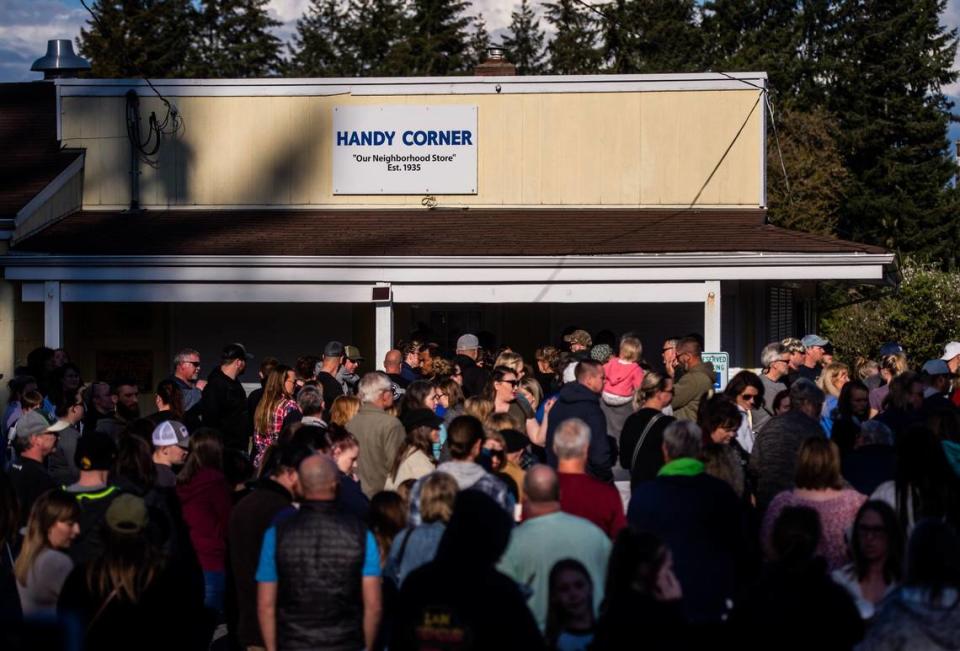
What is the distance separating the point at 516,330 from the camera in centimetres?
1941

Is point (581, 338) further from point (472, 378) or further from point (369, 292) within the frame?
point (369, 292)

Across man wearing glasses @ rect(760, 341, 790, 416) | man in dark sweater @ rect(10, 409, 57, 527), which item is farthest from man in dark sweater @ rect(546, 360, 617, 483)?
man in dark sweater @ rect(10, 409, 57, 527)

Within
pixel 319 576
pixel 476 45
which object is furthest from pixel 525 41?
pixel 319 576

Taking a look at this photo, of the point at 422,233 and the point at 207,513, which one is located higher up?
the point at 422,233

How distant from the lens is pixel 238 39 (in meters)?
59.2

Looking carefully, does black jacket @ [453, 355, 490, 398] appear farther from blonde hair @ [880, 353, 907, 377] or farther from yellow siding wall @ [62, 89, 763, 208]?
yellow siding wall @ [62, 89, 763, 208]

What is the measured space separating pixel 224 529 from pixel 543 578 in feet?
8.98

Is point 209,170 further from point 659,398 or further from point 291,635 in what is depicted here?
point 291,635

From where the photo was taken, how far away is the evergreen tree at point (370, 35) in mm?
58469

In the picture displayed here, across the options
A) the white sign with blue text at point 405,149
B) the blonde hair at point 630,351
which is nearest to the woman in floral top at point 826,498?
the blonde hair at point 630,351

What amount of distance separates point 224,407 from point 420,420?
10.3 feet

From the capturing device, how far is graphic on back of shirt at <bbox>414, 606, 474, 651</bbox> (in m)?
5.40

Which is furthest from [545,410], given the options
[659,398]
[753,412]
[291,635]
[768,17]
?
[768,17]

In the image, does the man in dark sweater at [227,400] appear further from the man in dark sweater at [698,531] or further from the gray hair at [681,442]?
the man in dark sweater at [698,531]
